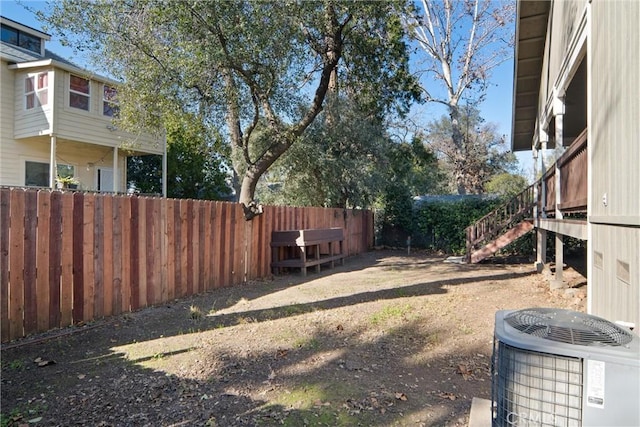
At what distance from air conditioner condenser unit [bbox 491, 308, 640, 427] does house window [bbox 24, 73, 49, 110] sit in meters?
14.1

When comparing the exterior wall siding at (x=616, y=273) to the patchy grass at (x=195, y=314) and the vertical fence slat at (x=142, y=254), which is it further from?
the vertical fence slat at (x=142, y=254)

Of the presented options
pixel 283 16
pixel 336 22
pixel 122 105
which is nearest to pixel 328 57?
pixel 336 22

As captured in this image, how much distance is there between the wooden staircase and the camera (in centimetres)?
1122

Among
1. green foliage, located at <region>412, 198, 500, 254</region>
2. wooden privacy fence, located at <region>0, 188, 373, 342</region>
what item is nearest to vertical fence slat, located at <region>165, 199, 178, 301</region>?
wooden privacy fence, located at <region>0, 188, 373, 342</region>

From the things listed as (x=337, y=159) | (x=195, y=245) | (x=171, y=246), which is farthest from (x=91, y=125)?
(x=171, y=246)

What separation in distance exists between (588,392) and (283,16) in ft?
23.3

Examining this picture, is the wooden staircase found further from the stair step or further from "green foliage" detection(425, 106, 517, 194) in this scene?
"green foliage" detection(425, 106, 517, 194)

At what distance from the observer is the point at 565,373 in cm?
164

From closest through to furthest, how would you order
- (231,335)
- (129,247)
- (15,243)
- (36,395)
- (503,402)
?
(503,402), (36,395), (15,243), (231,335), (129,247)

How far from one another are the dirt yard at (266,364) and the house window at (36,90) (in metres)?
9.59

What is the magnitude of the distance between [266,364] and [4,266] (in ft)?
9.48

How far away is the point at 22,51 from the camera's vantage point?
1317cm

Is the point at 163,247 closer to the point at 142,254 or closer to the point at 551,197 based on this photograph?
the point at 142,254

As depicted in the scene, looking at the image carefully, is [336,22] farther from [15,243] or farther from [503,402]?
[503,402]
